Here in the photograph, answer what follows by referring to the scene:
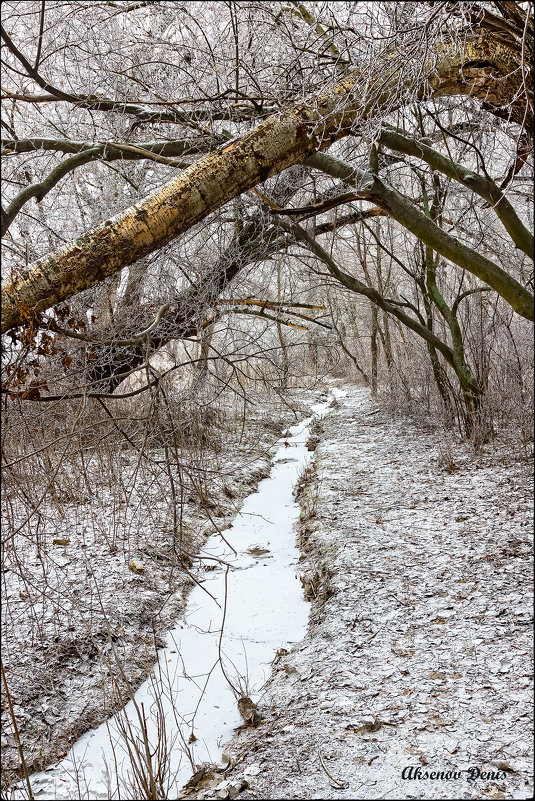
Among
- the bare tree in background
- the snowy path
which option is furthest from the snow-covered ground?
the snowy path

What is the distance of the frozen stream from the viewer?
2.64 metres

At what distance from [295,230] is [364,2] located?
2.75 meters

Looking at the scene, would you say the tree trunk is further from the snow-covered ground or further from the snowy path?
the snowy path

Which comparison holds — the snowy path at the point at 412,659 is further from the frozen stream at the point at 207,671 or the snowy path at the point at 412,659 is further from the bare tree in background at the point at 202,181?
the bare tree in background at the point at 202,181

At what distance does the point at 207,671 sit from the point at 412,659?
55.1 inches

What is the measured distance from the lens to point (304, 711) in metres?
2.76

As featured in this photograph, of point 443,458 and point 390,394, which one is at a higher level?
point 390,394

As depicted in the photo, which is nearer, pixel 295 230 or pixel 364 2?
pixel 364 2

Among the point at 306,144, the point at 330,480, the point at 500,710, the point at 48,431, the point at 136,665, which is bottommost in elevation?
the point at 136,665

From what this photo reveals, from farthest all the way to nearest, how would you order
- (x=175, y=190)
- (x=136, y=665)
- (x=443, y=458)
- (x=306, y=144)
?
(x=443, y=458)
(x=136, y=665)
(x=306, y=144)
(x=175, y=190)

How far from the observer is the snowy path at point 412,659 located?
7.09 ft

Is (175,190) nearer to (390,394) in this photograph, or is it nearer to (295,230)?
(295,230)

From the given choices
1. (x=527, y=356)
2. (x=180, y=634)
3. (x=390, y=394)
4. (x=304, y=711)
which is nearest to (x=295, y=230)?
(x=527, y=356)

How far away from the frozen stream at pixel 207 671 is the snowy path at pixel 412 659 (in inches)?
9.5
